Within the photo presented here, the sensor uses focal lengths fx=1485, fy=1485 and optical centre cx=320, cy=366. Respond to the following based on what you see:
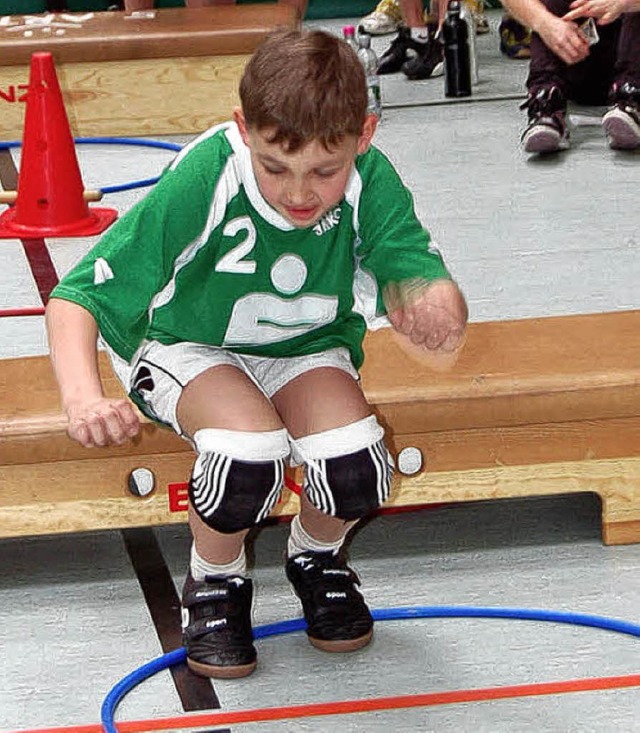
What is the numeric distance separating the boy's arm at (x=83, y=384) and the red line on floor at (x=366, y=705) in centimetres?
39

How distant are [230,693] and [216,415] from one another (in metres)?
0.35

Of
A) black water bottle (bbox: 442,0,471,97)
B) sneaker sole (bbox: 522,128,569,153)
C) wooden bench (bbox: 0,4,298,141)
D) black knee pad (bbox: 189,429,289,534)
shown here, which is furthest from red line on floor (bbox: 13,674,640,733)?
black water bottle (bbox: 442,0,471,97)

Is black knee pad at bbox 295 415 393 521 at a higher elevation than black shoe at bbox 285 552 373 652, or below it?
higher

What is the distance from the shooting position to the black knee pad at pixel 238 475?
1.76m

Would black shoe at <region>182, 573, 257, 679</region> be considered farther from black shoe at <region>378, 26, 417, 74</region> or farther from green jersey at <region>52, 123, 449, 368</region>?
black shoe at <region>378, 26, 417, 74</region>

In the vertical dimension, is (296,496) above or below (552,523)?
above

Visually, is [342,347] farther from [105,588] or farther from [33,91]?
[33,91]

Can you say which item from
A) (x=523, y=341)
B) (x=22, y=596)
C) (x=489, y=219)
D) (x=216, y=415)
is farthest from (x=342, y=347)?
(x=489, y=219)

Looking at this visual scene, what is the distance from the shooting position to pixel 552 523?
226 cm

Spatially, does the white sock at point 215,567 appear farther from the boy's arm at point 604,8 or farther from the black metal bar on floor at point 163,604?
the boy's arm at point 604,8

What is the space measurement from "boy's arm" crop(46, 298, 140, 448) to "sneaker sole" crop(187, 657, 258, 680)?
0.41m

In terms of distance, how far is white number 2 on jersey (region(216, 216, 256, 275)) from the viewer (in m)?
1.82

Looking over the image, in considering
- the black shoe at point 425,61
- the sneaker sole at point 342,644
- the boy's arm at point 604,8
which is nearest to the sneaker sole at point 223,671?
the sneaker sole at point 342,644

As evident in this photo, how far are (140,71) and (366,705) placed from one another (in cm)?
312
